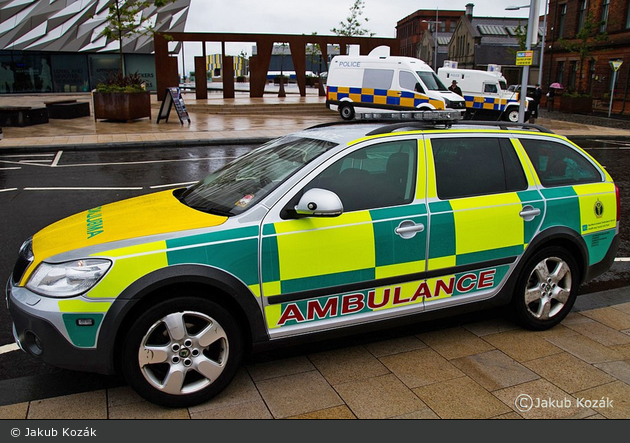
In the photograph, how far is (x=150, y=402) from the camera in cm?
321

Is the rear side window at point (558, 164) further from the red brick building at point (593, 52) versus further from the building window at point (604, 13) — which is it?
the building window at point (604, 13)

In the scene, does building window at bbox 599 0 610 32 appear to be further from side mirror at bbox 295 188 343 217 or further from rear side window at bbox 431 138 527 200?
side mirror at bbox 295 188 343 217

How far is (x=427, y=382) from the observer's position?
3.55m

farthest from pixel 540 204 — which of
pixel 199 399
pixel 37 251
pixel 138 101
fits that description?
pixel 138 101

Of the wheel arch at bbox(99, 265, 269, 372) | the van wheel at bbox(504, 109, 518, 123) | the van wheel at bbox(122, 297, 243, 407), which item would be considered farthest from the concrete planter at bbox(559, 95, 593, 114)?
the van wheel at bbox(122, 297, 243, 407)

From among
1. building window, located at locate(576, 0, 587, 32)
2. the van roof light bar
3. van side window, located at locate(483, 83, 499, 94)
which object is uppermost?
building window, located at locate(576, 0, 587, 32)

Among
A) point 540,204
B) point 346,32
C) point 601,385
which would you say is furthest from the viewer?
point 346,32

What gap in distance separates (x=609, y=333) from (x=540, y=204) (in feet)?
3.87

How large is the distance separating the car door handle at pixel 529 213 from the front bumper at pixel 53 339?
113 inches

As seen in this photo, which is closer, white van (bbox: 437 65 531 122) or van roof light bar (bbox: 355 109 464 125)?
van roof light bar (bbox: 355 109 464 125)

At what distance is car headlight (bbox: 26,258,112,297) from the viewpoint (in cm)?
299

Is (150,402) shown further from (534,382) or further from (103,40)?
(103,40)

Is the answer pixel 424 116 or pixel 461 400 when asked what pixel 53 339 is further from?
pixel 424 116

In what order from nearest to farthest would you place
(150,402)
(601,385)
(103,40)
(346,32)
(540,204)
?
(150,402) → (601,385) → (540,204) → (103,40) → (346,32)
